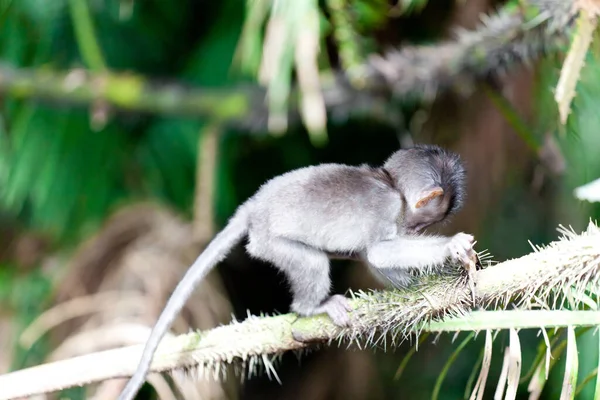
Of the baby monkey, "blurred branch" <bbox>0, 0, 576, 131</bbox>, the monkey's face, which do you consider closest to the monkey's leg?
the baby monkey

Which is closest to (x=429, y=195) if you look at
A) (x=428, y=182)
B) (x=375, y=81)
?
(x=428, y=182)

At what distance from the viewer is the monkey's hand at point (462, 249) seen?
56cm

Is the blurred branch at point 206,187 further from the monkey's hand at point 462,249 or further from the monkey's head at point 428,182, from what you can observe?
the monkey's hand at point 462,249

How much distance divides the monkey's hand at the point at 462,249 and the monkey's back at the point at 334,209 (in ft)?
0.55

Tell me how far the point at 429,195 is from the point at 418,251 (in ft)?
0.31

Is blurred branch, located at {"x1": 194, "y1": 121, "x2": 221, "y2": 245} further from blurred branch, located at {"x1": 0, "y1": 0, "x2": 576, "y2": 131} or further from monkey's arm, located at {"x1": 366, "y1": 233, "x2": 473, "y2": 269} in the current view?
monkey's arm, located at {"x1": 366, "y1": 233, "x2": 473, "y2": 269}

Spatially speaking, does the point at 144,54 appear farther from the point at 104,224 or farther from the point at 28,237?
the point at 28,237

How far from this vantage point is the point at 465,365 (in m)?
1.40

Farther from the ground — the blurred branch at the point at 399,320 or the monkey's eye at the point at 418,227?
the monkey's eye at the point at 418,227

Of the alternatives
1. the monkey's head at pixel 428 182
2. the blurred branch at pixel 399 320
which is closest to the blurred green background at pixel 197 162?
the monkey's head at pixel 428 182

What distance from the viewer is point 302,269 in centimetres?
76

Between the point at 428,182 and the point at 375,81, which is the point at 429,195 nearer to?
the point at 428,182

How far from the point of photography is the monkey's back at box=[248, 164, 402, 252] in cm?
74

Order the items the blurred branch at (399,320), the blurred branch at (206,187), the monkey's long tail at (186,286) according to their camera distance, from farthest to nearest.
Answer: the blurred branch at (206,187)
the monkey's long tail at (186,286)
the blurred branch at (399,320)
